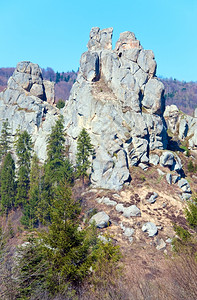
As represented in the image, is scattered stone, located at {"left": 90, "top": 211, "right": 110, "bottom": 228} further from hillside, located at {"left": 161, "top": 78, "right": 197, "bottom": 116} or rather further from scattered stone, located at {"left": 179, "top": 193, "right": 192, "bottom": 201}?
hillside, located at {"left": 161, "top": 78, "right": 197, "bottom": 116}

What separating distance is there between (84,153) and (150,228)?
18.1m

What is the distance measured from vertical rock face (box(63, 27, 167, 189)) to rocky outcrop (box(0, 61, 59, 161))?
24.0 feet

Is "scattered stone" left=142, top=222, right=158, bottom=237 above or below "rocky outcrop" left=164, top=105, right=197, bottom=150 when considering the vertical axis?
below

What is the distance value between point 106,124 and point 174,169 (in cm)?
1626

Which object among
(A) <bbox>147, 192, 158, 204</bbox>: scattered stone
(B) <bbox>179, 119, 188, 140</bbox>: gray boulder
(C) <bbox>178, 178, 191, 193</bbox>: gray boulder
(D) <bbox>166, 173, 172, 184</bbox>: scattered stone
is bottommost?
(A) <bbox>147, 192, 158, 204</bbox>: scattered stone

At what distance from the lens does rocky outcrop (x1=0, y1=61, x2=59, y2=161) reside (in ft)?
183

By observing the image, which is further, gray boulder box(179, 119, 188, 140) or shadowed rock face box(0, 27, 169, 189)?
gray boulder box(179, 119, 188, 140)

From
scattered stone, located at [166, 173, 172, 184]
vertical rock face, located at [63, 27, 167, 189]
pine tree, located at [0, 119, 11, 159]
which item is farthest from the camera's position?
pine tree, located at [0, 119, 11, 159]

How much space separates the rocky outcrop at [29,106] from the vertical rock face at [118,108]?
7.32m

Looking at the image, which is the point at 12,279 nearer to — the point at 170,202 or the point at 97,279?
the point at 97,279

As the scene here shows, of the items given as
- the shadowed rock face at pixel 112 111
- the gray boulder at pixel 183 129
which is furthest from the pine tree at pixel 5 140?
the gray boulder at pixel 183 129

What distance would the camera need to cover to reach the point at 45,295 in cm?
1219

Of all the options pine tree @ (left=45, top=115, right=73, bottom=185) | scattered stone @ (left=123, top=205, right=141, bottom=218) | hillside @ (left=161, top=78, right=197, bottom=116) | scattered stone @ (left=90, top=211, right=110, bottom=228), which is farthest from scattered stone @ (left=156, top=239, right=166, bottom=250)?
hillside @ (left=161, top=78, right=197, bottom=116)

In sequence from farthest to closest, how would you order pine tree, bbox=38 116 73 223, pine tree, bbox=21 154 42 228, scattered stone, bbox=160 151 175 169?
scattered stone, bbox=160 151 175 169 < pine tree, bbox=38 116 73 223 < pine tree, bbox=21 154 42 228
